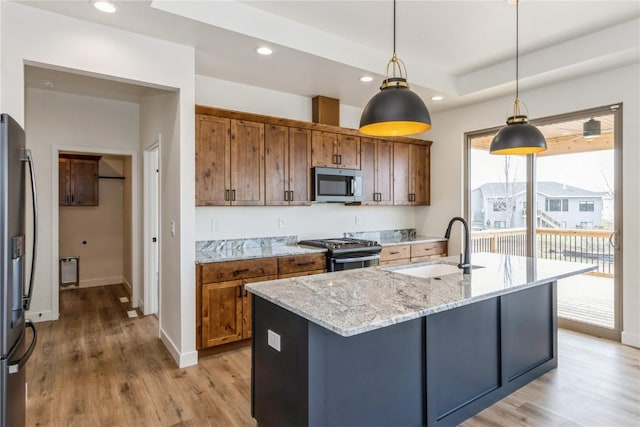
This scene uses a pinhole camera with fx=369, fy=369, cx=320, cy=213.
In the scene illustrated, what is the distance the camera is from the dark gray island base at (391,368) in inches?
68.9

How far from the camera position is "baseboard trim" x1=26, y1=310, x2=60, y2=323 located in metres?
4.32

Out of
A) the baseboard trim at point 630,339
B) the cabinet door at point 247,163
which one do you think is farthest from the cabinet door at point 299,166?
the baseboard trim at point 630,339

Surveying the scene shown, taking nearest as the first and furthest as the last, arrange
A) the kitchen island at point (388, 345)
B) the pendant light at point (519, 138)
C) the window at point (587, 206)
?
the kitchen island at point (388, 345)
the pendant light at point (519, 138)
the window at point (587, 206)

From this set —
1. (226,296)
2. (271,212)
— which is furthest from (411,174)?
(226,296)

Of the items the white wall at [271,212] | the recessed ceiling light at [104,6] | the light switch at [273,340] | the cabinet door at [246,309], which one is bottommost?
the cabinet door at [246,309]

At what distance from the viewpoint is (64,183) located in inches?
234

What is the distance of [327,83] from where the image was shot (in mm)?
4148

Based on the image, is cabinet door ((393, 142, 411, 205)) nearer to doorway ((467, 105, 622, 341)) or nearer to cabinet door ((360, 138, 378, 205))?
cabinet door ((360, 138, 378, 205))

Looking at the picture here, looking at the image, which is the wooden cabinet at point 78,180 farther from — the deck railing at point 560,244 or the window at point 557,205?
the window at point 557,205

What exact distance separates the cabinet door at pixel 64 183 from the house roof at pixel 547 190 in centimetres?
636

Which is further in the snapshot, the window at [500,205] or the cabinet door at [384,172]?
the cabinet door at [384,172]

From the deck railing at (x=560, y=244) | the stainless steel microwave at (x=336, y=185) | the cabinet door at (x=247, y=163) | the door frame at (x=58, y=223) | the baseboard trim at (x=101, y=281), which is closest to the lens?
the cabinet door at (x=247, y=163)

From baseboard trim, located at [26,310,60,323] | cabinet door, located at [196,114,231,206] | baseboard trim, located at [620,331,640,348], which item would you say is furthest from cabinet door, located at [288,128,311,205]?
baseboard trim, located at [620,331,640,348]

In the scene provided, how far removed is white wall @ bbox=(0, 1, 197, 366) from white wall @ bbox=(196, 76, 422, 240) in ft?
2.19
